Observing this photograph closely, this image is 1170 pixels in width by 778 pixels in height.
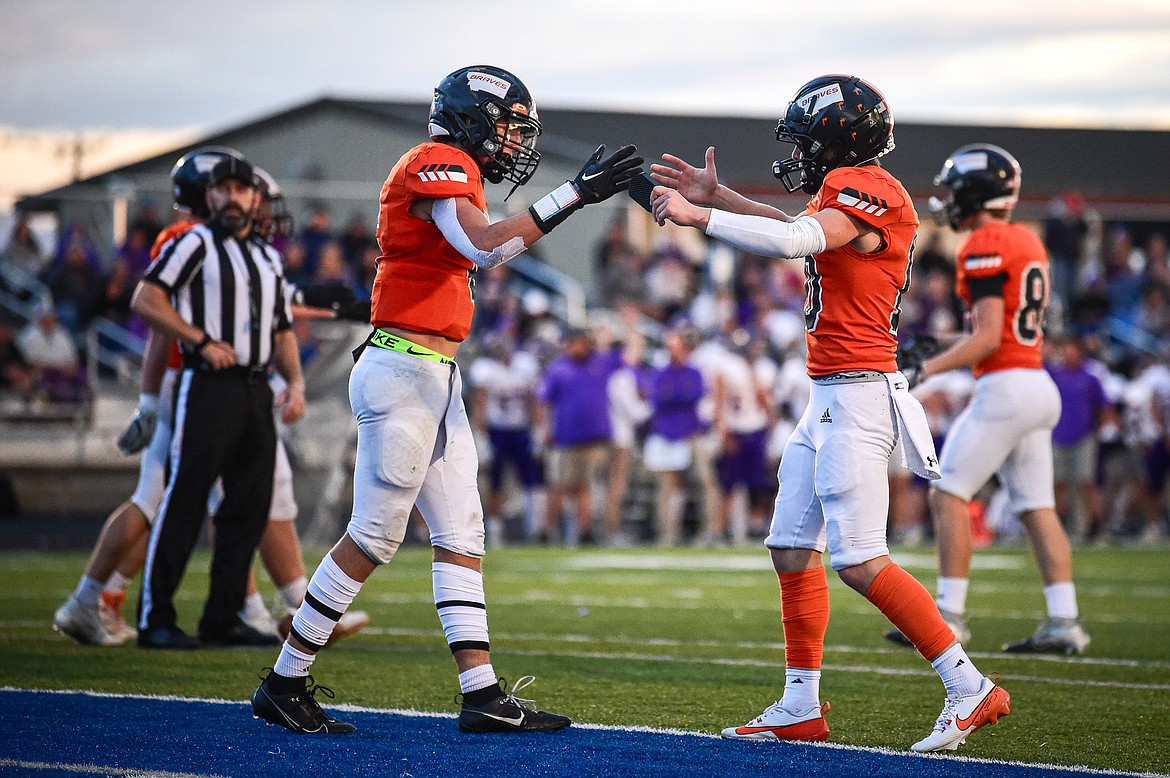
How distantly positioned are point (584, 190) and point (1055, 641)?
3.56m

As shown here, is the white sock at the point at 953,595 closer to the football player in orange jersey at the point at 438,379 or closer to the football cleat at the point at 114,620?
the football player in orange jersey at the point at 438,379

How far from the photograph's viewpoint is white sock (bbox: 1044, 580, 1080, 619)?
663 centimetres

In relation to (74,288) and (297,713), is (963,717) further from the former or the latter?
(74,288)

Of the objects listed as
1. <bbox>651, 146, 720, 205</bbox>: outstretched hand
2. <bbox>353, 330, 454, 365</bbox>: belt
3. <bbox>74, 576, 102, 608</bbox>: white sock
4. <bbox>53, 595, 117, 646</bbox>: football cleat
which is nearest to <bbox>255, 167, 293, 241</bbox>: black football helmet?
<bbox>74, 576, 102, 608</bbox>: white sock

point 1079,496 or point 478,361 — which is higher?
point 478,361

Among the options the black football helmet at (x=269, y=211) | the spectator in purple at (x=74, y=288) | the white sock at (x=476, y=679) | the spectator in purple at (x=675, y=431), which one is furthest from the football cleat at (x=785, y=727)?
the spectator in purple at (x=74, y=288)

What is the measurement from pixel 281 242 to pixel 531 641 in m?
9.22

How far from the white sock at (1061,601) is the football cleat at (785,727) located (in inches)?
99.5

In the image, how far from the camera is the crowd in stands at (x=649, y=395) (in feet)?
46.4

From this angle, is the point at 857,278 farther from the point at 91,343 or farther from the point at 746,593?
the point at 91,343

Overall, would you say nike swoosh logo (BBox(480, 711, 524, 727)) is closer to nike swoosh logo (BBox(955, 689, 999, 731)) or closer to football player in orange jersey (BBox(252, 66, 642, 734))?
football player in orange jersey (BBox(252, 66, 642, 734))

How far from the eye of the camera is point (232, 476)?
6.37 meters

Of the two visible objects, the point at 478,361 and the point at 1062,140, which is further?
the point at 1062,140

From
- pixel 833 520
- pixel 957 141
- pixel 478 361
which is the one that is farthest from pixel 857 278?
pixel 957 141
